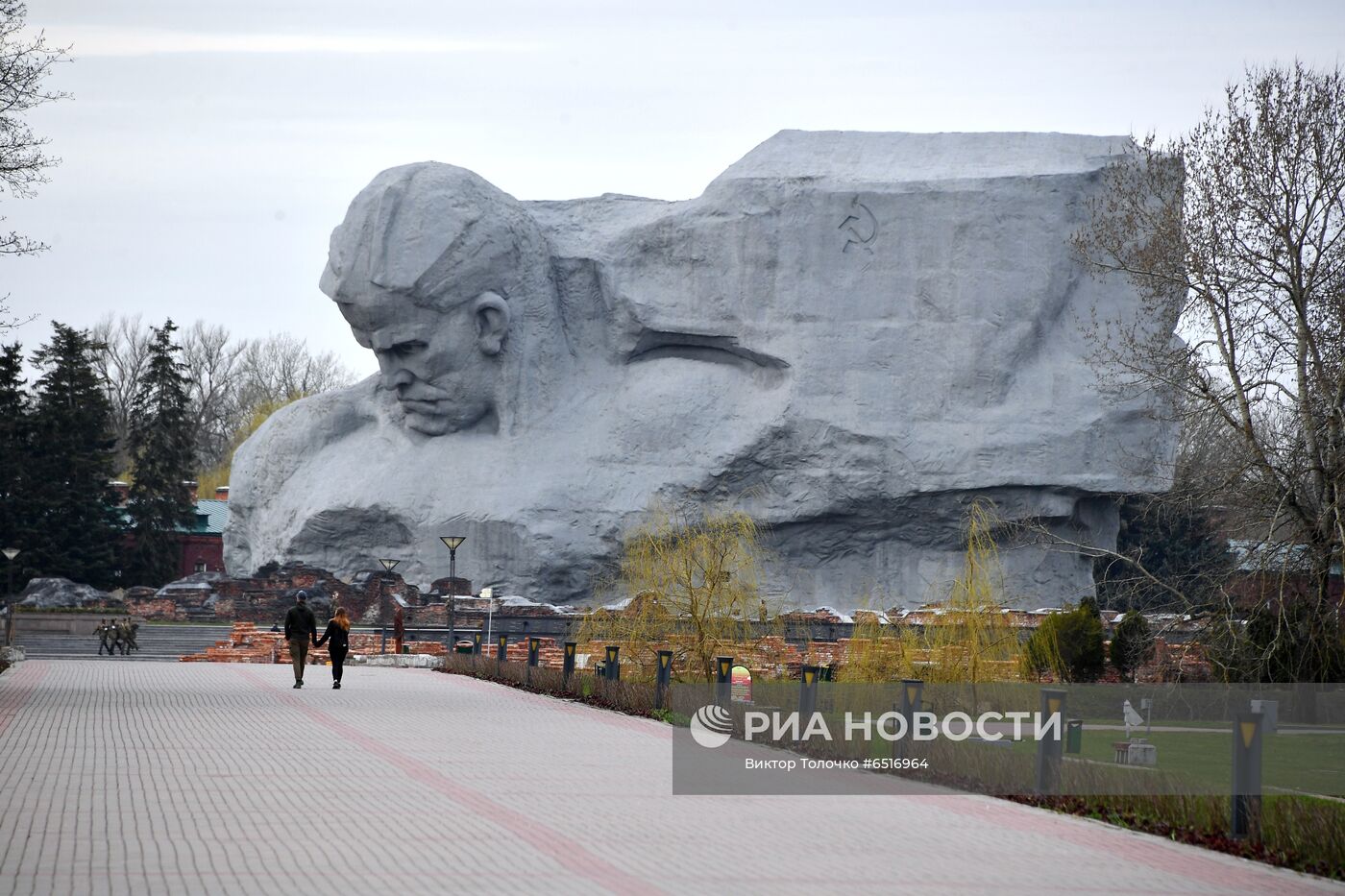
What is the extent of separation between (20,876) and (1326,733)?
1323cm

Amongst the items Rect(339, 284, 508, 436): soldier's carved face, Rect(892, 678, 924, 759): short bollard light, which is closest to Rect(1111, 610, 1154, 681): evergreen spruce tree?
Rect(892, 678, 924, 759): short bollard light

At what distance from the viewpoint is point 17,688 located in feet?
52.6

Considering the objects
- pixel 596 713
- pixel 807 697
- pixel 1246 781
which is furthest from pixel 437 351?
pixel 1246 781

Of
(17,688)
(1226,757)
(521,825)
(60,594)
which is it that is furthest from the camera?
(60,594)

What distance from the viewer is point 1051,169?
32.1m

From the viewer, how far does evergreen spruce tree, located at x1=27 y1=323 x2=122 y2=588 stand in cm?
4097

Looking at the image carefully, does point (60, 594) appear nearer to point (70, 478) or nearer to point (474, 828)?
point (70, 478)

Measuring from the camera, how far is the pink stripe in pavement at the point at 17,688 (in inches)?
508

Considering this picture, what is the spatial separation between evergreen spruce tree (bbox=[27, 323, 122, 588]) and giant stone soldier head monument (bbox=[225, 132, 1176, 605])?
11.0 meters

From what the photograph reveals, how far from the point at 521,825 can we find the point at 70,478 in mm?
37407

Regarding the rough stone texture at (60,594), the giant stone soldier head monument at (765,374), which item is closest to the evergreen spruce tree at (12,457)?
the rough stone texture at (60,594)

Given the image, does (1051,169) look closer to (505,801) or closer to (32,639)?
(32,639)

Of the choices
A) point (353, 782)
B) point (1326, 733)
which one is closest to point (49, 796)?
point (353, 782)

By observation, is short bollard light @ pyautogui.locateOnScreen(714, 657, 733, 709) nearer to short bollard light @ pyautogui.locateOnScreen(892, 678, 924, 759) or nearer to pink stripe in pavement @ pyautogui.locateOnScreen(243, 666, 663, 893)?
A: short bollard light @ pyautogui.locateOnScreen(892, 678, 924, 759)
